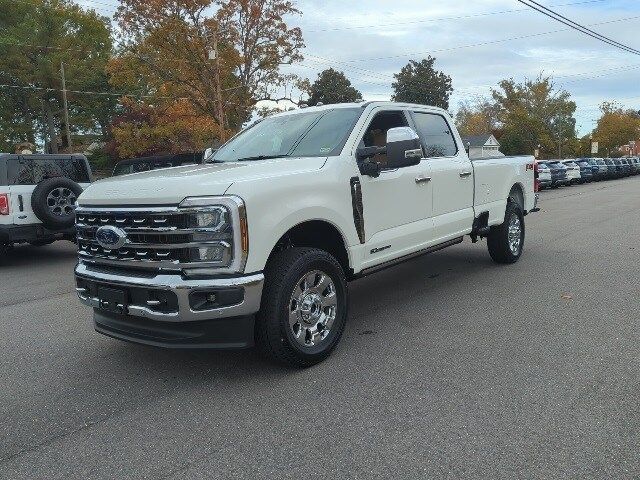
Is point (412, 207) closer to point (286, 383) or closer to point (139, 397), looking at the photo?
point (286, 383)

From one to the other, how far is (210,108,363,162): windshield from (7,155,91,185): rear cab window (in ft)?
16.9

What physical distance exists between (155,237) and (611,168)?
39.5 m

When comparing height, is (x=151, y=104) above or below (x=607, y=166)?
above

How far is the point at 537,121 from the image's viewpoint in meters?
63.2

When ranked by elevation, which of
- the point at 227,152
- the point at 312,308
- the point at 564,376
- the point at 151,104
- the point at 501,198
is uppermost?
the point at 151,104

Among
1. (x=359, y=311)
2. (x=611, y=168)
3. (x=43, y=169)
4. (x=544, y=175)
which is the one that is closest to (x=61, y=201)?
(x=43, y=169)

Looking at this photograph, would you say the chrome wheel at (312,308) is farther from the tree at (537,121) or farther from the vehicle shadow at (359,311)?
the tree at (537,121)

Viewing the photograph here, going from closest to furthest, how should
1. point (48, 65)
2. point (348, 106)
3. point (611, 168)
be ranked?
1. point (348, 106)
2. point (611, 168)
3. point (48, 65)

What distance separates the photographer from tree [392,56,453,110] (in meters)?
82.2

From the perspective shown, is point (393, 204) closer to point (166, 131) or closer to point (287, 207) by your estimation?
point (287, 207)

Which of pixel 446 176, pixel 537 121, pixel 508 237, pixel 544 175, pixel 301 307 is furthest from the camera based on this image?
pixel 537 121

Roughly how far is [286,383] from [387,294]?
264 centimetres

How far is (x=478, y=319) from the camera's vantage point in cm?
526

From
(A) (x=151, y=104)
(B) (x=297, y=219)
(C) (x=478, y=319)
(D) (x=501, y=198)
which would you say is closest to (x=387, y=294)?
(C) (x=478, y=319)
